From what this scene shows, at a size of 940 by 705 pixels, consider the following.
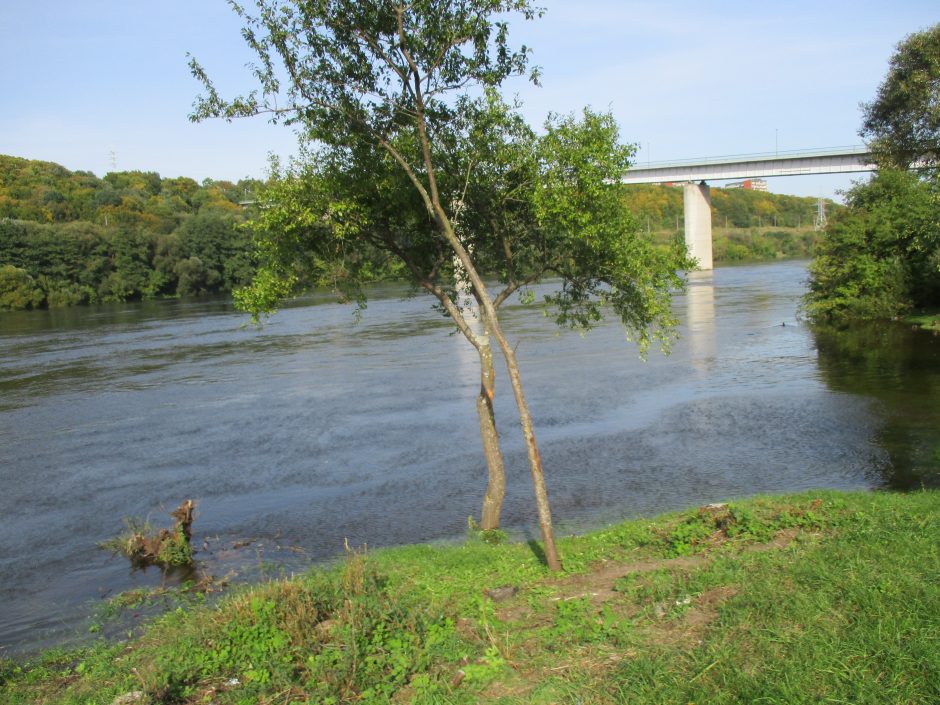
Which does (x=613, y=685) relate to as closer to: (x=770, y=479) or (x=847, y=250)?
(x=770, y=479)

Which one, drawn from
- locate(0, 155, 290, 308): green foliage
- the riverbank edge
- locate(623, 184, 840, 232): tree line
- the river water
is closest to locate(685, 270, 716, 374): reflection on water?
the river water

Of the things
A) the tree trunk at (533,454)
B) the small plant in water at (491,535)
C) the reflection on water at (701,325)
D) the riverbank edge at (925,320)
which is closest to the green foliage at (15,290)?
the reflection on water at (701,325)

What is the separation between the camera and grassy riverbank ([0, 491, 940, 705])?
18.6 ft

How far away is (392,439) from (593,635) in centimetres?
1540

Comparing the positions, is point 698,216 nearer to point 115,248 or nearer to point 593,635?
point 115,248

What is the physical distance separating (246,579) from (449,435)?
9975 mm

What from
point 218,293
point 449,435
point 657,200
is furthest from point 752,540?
point 657,200

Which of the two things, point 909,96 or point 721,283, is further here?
point 721,283

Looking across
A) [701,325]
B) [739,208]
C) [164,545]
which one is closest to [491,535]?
[164,545]

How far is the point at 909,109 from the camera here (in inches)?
967

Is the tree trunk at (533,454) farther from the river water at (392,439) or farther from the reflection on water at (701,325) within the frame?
the reflection on water at (701,325)

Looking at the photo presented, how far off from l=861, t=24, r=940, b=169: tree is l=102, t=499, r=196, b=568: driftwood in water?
65.0ft

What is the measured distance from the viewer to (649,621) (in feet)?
22.9

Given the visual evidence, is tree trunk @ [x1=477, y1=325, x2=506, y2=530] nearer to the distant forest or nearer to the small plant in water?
the small plant in water
